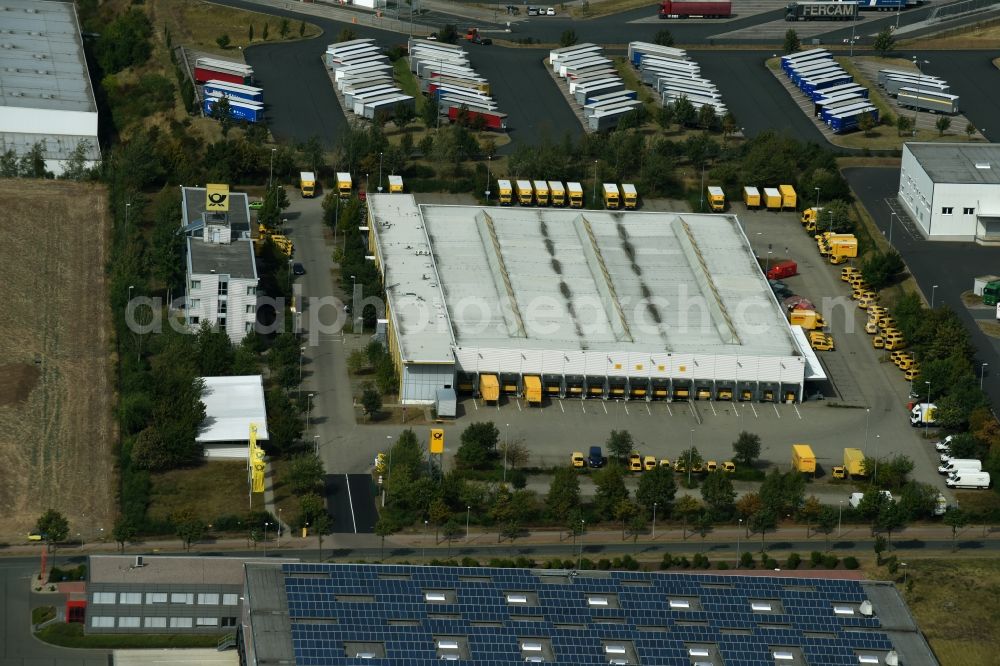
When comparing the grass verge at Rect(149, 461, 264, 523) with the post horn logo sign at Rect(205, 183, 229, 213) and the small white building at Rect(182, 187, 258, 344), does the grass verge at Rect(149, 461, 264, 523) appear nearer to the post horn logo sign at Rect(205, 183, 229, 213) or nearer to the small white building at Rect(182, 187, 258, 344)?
the small white building at Rect(182, 187, 258, 344)

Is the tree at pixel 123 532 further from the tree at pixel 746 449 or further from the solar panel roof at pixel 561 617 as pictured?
the tree at pixel 746 449

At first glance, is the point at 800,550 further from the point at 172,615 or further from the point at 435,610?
the point at 172,615

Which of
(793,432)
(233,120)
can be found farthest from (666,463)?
(233,120)

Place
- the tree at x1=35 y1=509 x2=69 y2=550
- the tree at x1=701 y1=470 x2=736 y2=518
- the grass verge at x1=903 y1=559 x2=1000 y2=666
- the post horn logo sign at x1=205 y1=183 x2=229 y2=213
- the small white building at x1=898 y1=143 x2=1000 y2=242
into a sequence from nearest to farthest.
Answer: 1. the grass verge at x1=903 y1=559 x2=1000 y2=666
2. the tree at x1=35 y1=509 x2=69 y2=550
3. the tree at x1=701 y1=470 x2=736 y2=518
4. the post horn logo sign at x1=205 y1=183 x2=229 y2=213
5. the small white building at x1=898 y1=143 x2=1000 y2=242

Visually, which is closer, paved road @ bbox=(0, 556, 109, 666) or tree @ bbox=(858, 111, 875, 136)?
paved road @ bbox=(0, 556, 109, 666)

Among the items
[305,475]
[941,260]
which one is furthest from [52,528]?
[941,260]

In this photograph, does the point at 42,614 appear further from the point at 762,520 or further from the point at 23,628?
the point at 762,520

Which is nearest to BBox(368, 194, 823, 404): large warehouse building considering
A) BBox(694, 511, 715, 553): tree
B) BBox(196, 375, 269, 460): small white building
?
BBox(196, 375, 269, 460): small white building
